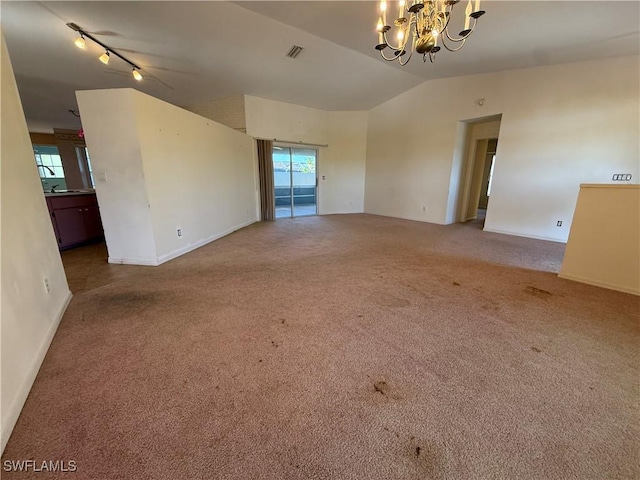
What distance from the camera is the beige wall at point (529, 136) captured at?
4.02 m

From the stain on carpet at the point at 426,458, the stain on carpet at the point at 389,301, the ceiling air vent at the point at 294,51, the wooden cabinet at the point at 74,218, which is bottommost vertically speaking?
the stain on carpet at the point at 426,458

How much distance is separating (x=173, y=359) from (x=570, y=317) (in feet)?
10.4

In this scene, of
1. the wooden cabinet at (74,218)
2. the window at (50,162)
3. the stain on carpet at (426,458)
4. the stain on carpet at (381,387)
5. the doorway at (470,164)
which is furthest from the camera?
the window at (50,162)

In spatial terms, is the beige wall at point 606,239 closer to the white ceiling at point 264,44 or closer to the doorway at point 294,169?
the white ceiling at point 264,44

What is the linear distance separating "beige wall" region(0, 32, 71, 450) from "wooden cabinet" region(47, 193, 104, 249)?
213 cm

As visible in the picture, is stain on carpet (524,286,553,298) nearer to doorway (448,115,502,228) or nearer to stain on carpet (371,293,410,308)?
stain on carpet (371,293,410,308)

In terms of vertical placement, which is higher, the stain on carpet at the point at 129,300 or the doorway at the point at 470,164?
the doorway at the point at 470,164

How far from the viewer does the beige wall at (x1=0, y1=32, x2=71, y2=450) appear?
1.31 m

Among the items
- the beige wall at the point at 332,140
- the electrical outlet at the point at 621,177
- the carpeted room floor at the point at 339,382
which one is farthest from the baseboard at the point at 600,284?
the beige wall at the point at 332,140

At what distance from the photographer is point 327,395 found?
4.59ft

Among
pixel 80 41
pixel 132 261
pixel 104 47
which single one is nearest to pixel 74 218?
pixel 132 261

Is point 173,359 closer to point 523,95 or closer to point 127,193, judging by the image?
point 127,193

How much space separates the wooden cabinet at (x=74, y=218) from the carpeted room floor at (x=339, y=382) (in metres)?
2.00

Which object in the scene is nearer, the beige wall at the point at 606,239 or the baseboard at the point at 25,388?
the baseboard at the point at 25,388
